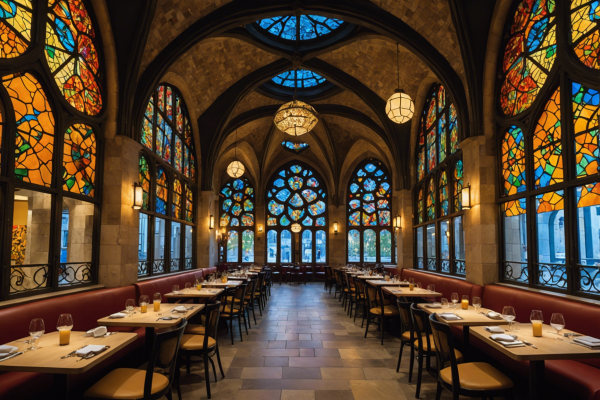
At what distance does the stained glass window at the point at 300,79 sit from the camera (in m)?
14.1

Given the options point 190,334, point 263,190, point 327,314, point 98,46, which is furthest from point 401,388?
point 263,190

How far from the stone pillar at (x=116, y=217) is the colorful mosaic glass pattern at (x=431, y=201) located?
7962mm

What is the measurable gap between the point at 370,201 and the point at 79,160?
1448 centimetres

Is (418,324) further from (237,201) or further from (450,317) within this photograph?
(237,201)

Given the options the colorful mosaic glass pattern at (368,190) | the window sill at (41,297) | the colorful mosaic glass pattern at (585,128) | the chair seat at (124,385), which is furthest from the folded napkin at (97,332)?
the colorful mosaic glass pattern at (368,190)

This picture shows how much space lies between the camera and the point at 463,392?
342 centimetres

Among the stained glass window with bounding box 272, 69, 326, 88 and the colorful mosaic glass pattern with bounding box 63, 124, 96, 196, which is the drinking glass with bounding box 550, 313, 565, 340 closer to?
the colorful mosaic glass pattern with bounding box 63, 124, 96, 196

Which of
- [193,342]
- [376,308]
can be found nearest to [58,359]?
[193,342]

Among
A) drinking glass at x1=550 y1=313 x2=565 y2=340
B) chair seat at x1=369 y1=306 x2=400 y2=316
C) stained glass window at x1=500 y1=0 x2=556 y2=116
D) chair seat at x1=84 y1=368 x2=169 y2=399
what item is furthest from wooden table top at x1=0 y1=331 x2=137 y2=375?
stained glass window at x1=500 y1=0 x2=556 y2=116

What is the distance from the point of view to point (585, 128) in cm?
494

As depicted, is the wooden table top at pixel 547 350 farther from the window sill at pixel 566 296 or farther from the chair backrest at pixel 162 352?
the chair backrest at pixel 162 352

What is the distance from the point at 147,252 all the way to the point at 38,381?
561cm

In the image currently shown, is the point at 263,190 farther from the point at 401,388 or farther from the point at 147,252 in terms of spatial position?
the point at 401,388

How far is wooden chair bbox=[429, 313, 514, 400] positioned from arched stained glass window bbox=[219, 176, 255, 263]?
16110 millimetres
